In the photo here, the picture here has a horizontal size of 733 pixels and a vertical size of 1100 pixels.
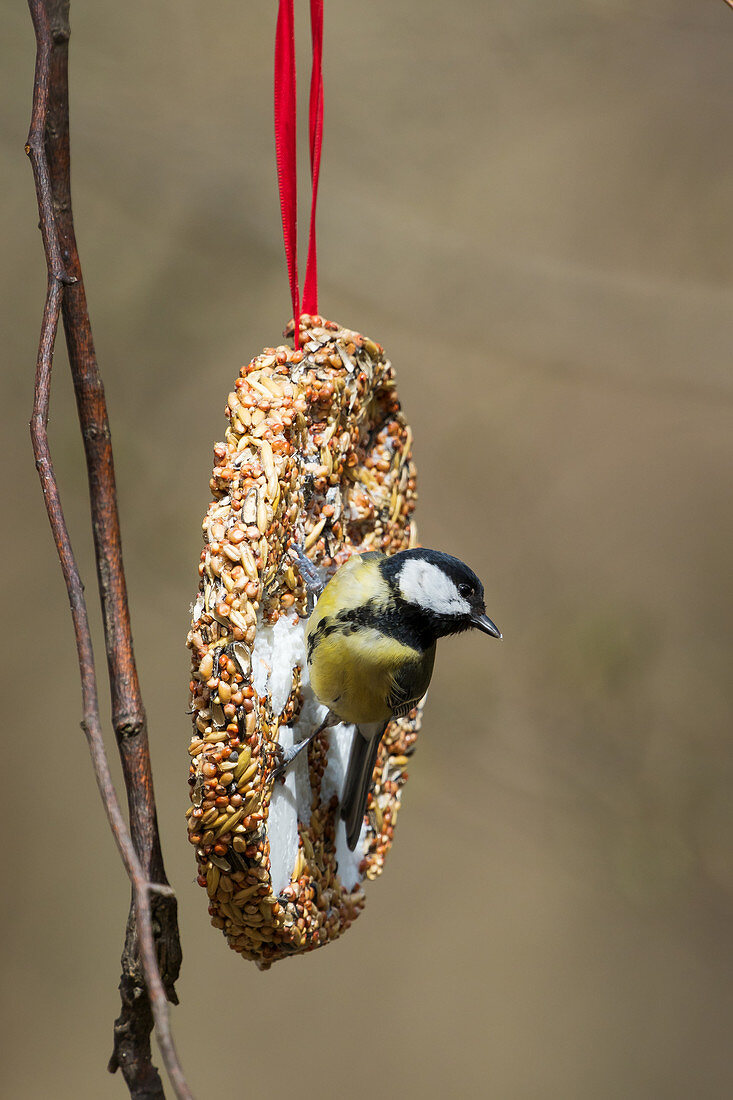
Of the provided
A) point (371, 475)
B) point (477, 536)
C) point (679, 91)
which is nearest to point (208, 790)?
point (371, 475)

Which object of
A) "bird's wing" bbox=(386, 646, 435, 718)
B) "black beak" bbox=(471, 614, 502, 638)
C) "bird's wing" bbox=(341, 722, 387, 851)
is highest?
"black beak" bbox=(471, 614, 502, 638)

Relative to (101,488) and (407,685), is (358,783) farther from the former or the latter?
(101,488)

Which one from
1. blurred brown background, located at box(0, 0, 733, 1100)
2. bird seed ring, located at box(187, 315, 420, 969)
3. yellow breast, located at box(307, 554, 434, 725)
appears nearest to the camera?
bird seed ring, located at box(187, 315, 420, 969)

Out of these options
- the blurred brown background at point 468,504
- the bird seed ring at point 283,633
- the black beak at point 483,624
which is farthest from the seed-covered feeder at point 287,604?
the blurred brown background at point 468,504

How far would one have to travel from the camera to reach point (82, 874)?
1729mm

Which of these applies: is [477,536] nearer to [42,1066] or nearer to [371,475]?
[371,475]

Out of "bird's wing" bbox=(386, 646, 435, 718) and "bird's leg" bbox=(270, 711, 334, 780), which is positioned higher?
"bird's wing" bbox=(386, 646, 435, 718)

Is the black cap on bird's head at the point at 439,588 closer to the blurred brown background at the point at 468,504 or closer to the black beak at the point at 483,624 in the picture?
the black beak at the point at 483,624

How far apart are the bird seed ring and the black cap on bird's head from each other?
8 cm

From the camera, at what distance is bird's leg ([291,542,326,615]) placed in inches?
32.7

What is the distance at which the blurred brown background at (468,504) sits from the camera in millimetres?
1536

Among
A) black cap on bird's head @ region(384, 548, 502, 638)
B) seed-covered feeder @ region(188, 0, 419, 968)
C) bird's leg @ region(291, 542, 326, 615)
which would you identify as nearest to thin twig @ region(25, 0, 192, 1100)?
seed-covered feeder @ region(188, 0, 419, 968)

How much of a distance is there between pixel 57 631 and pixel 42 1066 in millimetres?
789

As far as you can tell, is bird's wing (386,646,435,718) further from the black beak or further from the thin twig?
the thin twig
